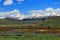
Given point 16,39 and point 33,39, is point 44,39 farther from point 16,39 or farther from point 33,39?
point 16,39

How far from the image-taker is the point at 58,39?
40.6 meters

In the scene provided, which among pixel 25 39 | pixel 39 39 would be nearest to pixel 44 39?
pixel 39 39

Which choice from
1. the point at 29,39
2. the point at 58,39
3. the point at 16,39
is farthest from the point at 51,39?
the point at 16,39

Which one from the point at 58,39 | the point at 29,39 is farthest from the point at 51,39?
the point at 29,39

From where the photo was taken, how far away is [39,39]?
39969 millimetres

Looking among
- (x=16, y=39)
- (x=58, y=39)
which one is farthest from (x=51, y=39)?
(x=16, y=39)

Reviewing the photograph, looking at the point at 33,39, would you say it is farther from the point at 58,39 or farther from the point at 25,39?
the point at 58,39

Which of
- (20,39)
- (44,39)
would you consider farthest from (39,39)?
(20,39)

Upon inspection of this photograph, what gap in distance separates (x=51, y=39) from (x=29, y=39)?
470 centimetres

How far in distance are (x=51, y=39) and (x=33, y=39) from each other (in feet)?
12.6

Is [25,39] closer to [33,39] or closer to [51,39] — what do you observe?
[33,39]

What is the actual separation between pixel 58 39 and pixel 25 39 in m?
7.09

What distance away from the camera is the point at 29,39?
1580 inches

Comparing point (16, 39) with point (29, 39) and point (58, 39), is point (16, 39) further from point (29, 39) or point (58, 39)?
point (58, 39)
